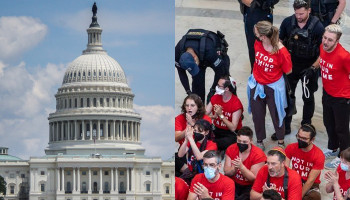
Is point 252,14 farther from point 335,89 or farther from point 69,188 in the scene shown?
point 69,188

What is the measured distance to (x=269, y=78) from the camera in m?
7.67

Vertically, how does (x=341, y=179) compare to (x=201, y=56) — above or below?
below

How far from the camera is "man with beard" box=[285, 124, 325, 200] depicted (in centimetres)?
723

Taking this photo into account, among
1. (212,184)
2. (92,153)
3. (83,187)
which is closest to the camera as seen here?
(212,184)

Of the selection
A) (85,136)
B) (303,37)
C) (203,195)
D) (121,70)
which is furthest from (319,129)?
(121,70)

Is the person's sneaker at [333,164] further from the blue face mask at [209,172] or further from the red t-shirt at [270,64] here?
the blue face mask at [209,172]

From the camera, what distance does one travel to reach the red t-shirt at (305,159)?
7.29 metres

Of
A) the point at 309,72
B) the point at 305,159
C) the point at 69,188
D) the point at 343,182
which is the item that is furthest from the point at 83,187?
the point at 343,182

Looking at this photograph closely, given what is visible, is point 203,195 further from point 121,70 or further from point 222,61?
point 121,70

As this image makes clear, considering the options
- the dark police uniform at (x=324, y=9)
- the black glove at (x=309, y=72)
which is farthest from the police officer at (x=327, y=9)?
the black glove at (x=309, y=72)

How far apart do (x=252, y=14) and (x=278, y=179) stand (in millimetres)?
1862

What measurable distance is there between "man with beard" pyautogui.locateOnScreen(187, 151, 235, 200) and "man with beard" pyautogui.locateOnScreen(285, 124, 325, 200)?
1.95ft

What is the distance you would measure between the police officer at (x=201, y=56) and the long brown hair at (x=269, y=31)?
1.85 feet

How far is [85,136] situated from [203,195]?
75.6 meters
